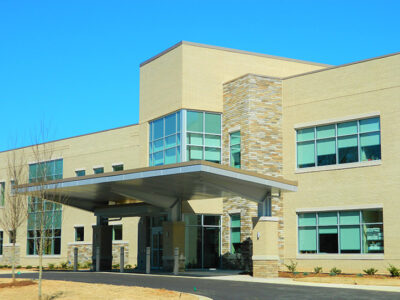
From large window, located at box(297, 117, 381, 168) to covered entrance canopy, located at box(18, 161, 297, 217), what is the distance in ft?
17.6

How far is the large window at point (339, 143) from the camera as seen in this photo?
28625mm

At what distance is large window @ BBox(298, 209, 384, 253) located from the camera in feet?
91.8

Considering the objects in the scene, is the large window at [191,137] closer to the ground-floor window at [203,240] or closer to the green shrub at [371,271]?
the ground-floor window at [203,240]

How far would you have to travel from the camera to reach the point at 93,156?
4312 centimetres

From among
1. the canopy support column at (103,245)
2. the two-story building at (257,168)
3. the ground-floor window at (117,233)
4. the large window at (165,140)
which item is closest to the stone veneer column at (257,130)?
the two-story building at (257,168)

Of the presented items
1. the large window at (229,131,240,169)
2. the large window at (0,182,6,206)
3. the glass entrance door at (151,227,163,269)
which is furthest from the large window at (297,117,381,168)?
the large window at (0,182,6,206)

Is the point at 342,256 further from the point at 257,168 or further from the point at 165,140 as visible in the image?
the point at 165,140

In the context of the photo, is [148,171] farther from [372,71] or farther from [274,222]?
[372,71]

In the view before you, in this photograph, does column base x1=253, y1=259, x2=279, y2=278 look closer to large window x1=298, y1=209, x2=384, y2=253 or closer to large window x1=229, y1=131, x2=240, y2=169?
large window x1=298, y1=209, x2=384, y2=253

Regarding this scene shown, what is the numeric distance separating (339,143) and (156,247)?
43.8 ft

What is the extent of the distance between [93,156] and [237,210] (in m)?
14.4

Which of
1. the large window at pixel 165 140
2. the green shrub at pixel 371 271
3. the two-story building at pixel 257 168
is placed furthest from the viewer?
the large window at pixel 165 140

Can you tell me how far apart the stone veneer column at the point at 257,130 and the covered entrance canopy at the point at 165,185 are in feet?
11.2

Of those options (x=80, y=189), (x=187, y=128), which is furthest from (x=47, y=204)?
(x=187, y=128)
